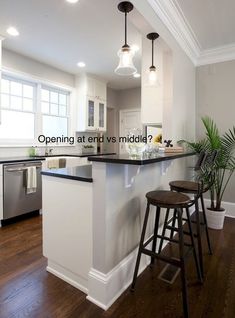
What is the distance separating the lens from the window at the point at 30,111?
148 inches

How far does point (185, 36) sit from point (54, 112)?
3.03 metres

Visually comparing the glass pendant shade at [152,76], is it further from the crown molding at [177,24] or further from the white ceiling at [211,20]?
the white ceiling at [211,20]

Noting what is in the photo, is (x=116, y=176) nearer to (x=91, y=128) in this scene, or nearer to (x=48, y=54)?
(x=48, y=54)

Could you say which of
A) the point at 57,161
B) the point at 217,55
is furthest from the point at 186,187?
the point at 217,55

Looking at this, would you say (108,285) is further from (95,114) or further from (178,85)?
(95,114)

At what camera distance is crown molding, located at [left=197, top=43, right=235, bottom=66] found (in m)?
3.32

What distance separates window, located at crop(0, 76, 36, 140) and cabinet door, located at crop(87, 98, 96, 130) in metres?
1.25

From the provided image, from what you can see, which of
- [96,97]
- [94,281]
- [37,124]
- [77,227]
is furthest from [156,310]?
Result: [96,97]

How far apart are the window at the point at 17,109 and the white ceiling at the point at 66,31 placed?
0.60 m

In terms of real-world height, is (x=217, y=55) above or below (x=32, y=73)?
above

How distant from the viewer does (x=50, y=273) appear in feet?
6.24

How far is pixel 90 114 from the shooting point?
5012 millimetres

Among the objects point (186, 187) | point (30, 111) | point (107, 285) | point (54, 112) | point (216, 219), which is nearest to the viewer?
point (107, 285)

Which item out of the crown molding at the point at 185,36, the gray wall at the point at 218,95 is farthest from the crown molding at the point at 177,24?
the gray wall at the point at 218,95
